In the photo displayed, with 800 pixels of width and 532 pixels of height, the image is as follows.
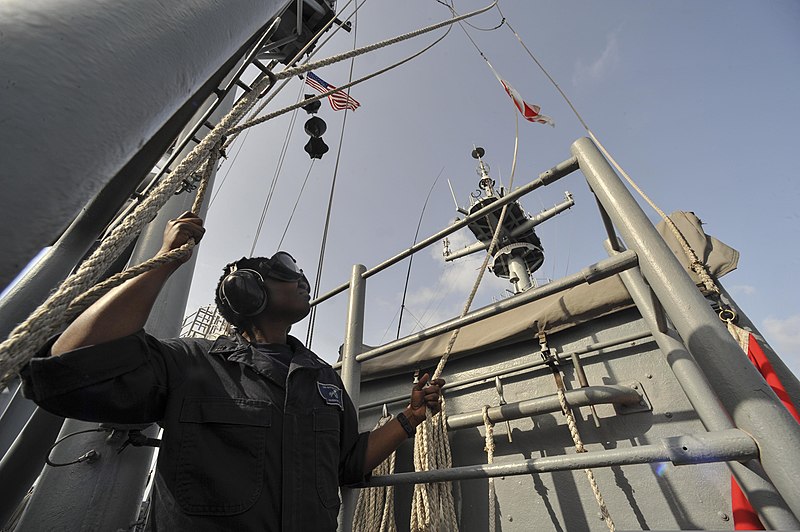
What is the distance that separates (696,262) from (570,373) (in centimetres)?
92

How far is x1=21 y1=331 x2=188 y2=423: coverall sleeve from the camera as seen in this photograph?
849mm

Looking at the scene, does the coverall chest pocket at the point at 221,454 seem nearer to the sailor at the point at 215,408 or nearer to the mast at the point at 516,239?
the sailor at the point at 215,408

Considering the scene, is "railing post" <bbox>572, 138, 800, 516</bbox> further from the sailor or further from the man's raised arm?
the man's raised arm

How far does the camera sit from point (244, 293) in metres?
1.48

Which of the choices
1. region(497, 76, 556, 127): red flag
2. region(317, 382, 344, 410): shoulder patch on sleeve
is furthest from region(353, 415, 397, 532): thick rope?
region(497, 76, 556, 127): red flag

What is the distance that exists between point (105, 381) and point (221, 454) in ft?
1.24

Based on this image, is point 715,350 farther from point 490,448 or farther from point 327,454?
point 490,448

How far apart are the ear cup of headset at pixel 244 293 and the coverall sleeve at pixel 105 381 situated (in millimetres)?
376

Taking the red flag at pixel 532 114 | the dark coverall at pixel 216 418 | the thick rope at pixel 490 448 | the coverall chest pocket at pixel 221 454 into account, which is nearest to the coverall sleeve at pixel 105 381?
the dark coverall at pixel 216 418

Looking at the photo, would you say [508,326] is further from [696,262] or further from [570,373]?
[696,262]

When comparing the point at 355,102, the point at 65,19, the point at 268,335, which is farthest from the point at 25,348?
the point at 355,102

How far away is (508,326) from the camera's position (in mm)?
2422

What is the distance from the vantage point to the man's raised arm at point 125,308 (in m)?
0.92

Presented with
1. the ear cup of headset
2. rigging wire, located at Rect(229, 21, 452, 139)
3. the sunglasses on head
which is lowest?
the ear cup of headset
